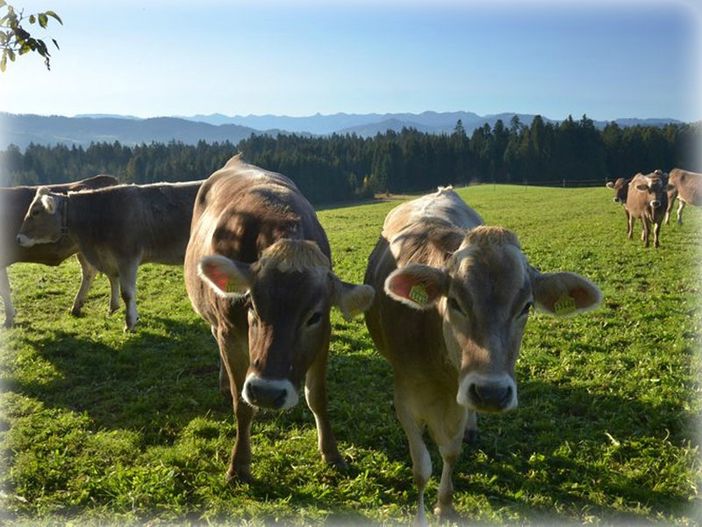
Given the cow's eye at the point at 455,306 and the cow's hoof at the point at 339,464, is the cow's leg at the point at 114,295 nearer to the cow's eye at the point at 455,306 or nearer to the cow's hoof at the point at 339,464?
the cow's hoof at the point at 339,464

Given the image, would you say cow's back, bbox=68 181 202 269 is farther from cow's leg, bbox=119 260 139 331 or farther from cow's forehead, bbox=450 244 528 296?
cow's forehead, bbox=450 244 528 296

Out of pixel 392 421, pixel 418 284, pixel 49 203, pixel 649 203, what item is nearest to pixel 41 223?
pixel 49 203

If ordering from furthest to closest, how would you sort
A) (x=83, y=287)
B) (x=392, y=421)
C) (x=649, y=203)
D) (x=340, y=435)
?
1. (x=649, y=203)
2. (x=83, y=287)
3. (x=392, y=421)
4. (x=340, y=435)

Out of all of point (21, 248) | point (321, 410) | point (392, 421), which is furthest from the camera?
point (21, 248)

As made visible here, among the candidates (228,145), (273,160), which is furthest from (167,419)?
(228,145)

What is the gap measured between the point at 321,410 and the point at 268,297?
1.86 meters

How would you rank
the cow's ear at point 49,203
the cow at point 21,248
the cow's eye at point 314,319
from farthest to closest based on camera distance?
the cow at point 21,248 → the cow's ear at point 49,203 → the cow's eye at point 314,319

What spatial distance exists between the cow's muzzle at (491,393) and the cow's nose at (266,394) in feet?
4.22

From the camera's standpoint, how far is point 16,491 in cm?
487

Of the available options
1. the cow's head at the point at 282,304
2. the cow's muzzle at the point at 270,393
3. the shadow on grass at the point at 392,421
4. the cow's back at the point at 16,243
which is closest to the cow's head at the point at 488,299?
the cow's head at the point at 282,304

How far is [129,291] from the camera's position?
9.80 metres

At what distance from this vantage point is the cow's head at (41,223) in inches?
404

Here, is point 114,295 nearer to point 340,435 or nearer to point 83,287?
point 83,287

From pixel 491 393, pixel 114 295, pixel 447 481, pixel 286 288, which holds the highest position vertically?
pixel 286 288
